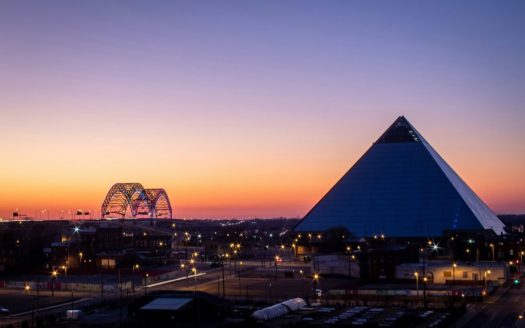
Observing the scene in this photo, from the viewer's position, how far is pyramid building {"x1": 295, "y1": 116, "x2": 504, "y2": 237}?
349ft

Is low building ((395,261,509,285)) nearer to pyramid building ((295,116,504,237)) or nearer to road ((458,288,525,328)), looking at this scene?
road ((458,288,525,328))

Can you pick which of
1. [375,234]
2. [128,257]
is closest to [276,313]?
[128,257]

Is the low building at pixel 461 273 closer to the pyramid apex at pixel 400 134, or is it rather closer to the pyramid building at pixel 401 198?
the pyramid building at pixel 401 198

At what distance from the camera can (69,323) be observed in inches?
2012

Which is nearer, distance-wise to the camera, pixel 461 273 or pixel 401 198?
pixel 461 273

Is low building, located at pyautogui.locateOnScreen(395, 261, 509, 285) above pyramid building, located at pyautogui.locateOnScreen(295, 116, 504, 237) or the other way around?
the other way around

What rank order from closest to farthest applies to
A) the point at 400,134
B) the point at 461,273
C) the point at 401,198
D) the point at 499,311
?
1. the point at 499,311
2. the point at 461,273
3. the point at 401,198
4. the point at 400,134

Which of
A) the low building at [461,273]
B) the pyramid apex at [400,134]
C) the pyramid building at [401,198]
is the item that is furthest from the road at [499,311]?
the pyramid apex at [400,134]

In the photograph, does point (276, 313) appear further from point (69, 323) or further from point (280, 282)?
point (280, 282)

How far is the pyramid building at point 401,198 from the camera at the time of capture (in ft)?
349

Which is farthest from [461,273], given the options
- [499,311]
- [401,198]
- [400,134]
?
[400,134]

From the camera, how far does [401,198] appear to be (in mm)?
112312

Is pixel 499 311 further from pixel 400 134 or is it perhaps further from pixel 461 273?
pixel 400 134

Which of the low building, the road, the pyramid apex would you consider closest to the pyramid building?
the pyramid apex
